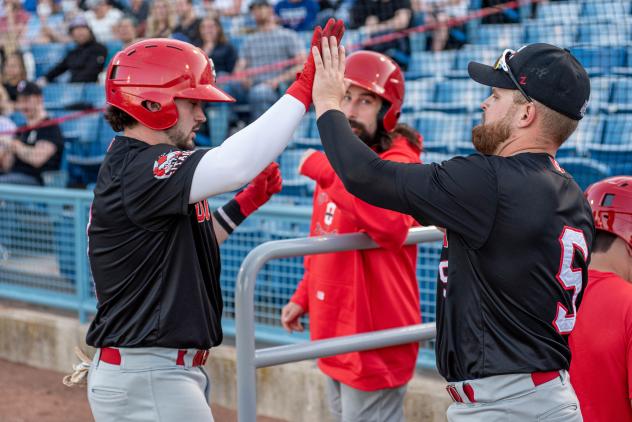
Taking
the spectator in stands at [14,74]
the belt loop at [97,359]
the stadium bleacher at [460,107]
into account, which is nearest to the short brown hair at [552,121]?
the belt loop at [97,359]

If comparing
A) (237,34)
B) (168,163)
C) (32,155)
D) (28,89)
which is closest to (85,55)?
(28,89)

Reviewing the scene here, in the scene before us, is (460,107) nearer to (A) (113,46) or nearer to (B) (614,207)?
(A) (113,46)

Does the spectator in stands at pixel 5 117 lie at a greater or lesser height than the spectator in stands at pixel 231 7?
lesser

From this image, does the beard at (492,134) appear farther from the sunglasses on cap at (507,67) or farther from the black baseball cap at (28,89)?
the black baseball cap at (28,89)

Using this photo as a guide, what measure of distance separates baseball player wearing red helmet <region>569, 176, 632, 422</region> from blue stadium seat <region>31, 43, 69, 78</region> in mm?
9089

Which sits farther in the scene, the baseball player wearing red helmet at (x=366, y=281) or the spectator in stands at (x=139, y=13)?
the spectator in stands at (x=139, y=13)

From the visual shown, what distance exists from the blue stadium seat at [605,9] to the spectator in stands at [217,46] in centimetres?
331

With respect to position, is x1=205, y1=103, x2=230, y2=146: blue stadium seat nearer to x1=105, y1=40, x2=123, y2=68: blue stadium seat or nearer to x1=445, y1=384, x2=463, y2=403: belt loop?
x1=105, y1=40, x2=123, y2=68: blue stadium seat

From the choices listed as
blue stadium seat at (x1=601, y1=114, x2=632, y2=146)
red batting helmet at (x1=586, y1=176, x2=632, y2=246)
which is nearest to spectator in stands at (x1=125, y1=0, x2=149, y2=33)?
blue stadium seat at (x1=601, y1=114, x2=632, y2=146)

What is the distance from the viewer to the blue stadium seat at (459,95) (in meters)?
7.38

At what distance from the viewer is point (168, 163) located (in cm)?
236

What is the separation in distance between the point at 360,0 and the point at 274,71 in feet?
4.09

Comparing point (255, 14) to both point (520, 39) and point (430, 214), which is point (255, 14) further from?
point (430, 214)

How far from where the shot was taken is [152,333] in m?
2.45
